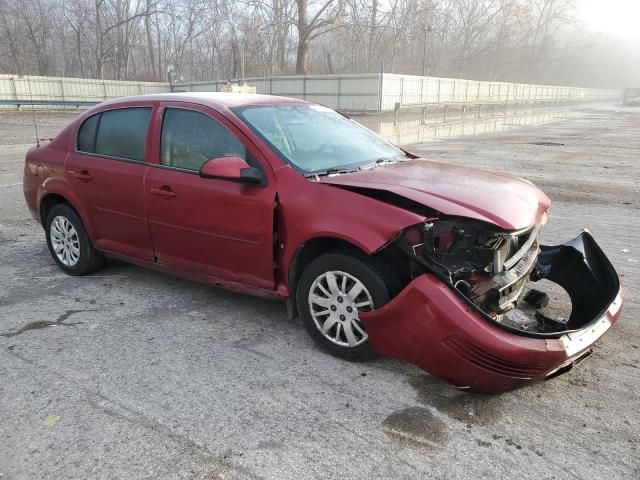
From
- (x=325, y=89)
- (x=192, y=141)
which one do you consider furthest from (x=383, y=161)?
(x=325, y=89)

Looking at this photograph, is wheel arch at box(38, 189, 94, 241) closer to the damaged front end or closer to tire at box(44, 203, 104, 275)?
tire at box(44, 203, 104, 275)

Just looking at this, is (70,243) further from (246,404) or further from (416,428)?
(416,428)

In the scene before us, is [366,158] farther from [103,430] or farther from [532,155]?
[532,155]

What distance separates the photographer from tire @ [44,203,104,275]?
5.00 metres

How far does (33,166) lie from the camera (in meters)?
5.33

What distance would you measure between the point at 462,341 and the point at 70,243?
388 cm

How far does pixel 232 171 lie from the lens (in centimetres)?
364

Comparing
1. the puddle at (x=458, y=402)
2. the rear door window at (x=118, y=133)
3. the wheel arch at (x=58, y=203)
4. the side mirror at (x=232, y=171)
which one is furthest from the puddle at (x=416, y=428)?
the wheel arch at (x=58, y=203)

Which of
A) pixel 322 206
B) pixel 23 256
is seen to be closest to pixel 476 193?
pixel 322 206

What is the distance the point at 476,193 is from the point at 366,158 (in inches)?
43.9

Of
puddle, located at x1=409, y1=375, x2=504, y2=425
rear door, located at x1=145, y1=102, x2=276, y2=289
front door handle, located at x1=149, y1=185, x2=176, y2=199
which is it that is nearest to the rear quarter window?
rear door, located at x1=145, y1=102, x2=276, y2=289

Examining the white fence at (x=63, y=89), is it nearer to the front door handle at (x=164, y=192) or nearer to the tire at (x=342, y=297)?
the front door handle at (x=164, y=192)

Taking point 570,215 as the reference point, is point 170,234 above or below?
above

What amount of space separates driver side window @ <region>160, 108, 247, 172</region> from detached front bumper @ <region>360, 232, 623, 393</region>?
1.60 metres
